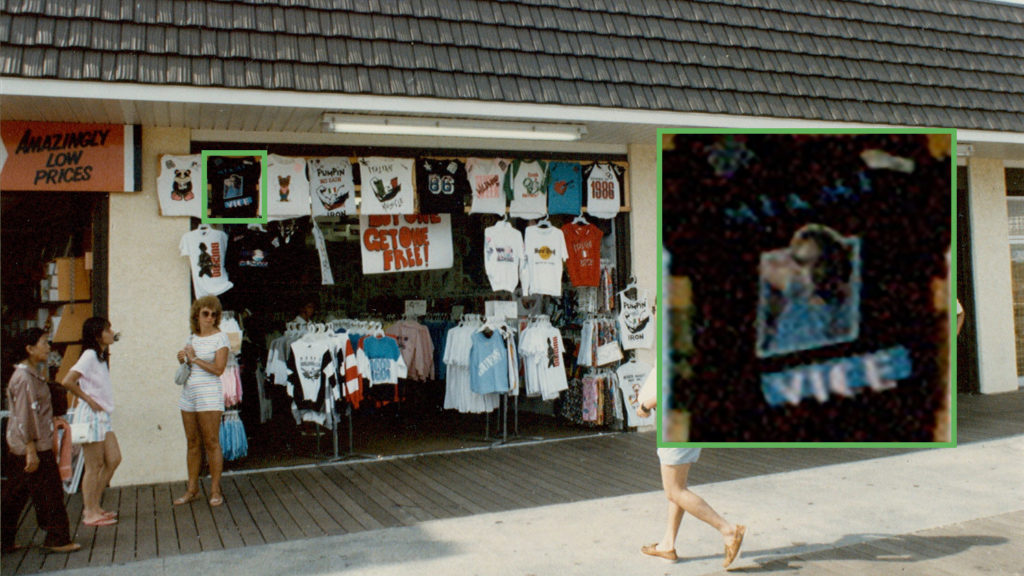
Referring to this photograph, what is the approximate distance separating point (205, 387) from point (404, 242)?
2.73 meters

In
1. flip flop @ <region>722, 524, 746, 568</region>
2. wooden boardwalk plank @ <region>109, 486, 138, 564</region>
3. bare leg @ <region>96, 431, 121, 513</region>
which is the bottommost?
wooden boardwalk plank @ <region>109, 486, 138, 564</region>

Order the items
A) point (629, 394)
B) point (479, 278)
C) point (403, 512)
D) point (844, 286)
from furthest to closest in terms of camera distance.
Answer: point (479, 278), point (629, 394), point (403, 512), point (844, 286)

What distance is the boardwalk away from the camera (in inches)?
217

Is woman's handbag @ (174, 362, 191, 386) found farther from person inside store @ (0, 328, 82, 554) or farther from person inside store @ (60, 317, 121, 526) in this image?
person inside store @ (0, 328, 82, 554)

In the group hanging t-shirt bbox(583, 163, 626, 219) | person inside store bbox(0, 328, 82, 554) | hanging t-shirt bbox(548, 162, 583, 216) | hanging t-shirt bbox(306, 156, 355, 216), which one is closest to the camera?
person inside store bbox(0, 328, 82, 554)

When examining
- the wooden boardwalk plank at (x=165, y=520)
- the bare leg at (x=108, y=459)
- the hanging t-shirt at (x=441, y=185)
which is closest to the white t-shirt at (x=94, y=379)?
the bare leg at (x=108, y=459)

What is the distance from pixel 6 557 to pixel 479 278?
20.7 feet

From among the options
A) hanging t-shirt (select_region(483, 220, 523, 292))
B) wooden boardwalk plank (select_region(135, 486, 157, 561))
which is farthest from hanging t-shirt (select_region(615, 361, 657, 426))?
wooden boardwalk plank (select_region(135, 486, 157, 561))

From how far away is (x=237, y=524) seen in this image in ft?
19.2

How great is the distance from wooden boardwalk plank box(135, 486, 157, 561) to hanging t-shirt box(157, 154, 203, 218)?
2400 millimetres

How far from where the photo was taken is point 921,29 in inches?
384

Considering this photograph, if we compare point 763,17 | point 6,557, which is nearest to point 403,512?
point 6,557

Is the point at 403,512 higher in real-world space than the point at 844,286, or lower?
lower

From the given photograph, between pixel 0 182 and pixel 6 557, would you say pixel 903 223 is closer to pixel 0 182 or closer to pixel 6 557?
pixel 6 557
